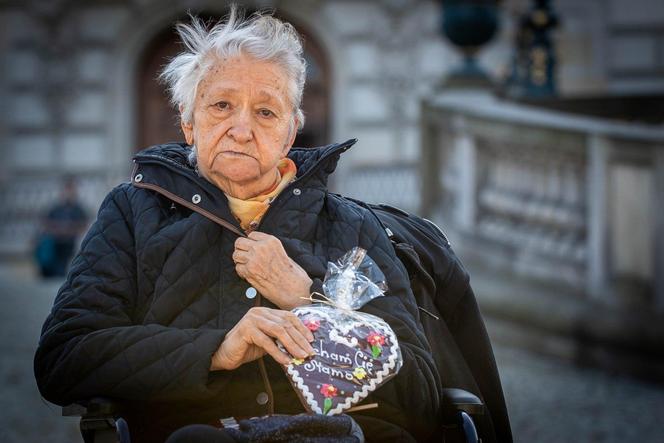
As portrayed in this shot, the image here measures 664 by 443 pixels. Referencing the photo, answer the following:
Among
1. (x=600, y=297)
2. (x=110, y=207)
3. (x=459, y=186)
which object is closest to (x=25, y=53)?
(x=459, y=186)

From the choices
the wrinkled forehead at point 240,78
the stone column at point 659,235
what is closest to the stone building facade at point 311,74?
the stone column at point 659,235

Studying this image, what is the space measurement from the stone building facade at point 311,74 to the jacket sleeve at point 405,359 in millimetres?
15537

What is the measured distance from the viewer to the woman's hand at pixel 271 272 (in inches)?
132

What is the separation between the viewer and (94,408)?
10.2 feet

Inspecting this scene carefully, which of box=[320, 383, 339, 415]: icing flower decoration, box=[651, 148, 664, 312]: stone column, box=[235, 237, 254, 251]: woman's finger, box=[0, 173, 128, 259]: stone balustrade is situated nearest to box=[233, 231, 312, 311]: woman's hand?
box=[235, 237, 254, 251]: woman's finger

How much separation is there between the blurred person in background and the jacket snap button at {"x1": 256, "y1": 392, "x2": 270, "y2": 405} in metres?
12.8

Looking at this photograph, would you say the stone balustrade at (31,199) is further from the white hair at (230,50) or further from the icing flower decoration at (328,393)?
the icing flower decoration at (328,393)

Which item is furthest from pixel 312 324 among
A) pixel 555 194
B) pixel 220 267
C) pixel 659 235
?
pixel 555 194

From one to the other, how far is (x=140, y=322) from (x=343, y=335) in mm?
665

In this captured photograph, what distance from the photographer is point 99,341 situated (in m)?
3.18

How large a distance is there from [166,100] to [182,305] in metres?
18.2

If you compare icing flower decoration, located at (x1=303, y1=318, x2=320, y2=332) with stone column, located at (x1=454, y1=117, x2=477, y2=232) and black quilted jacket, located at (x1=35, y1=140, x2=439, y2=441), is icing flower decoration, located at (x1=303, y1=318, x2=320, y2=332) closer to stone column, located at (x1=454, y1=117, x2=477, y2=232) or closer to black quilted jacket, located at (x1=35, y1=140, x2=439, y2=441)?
black quilted jacket, located at (x1=35, y1=140, x2=439, y2=441)

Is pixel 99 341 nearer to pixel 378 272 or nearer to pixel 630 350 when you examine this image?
pixel 378 272

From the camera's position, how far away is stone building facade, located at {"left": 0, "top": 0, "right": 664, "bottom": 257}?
19.4m
